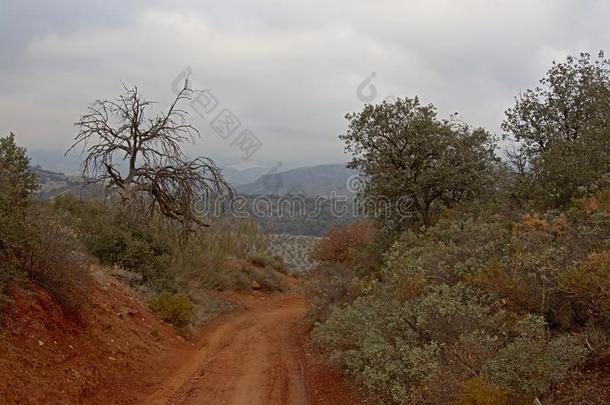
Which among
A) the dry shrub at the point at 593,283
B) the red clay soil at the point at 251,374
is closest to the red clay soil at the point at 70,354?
the red clay soil at the point at 251,374

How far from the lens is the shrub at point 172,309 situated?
15477 mm

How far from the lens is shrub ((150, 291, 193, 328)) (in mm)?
15477

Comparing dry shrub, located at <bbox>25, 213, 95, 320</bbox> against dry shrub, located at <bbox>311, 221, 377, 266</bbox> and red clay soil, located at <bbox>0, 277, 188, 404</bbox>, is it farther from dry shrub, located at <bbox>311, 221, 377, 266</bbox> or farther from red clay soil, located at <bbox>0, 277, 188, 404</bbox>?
dry shrub, located at <bbox>311, 221, 377, 266</bbox>

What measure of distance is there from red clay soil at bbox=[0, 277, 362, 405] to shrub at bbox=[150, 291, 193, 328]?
0.74 metres

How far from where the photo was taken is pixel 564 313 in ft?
22.0

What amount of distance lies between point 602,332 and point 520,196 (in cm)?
1152

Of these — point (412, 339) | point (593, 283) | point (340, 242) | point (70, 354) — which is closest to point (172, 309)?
point (70, 354)

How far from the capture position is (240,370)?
438 inches

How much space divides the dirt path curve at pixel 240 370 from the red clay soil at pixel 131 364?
0.02m

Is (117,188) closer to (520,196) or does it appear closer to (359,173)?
(359,173)

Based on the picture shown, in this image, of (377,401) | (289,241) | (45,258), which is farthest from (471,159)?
(289,241)

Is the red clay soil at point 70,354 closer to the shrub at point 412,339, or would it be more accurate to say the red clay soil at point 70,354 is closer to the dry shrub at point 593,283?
the shrub at point 412,339

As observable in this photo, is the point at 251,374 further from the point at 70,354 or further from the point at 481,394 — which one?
the point at 481,394

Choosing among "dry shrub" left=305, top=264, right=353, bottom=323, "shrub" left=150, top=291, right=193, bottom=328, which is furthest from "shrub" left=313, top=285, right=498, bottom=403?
"shrub" left=150, top=291, right=193, bottom=328
